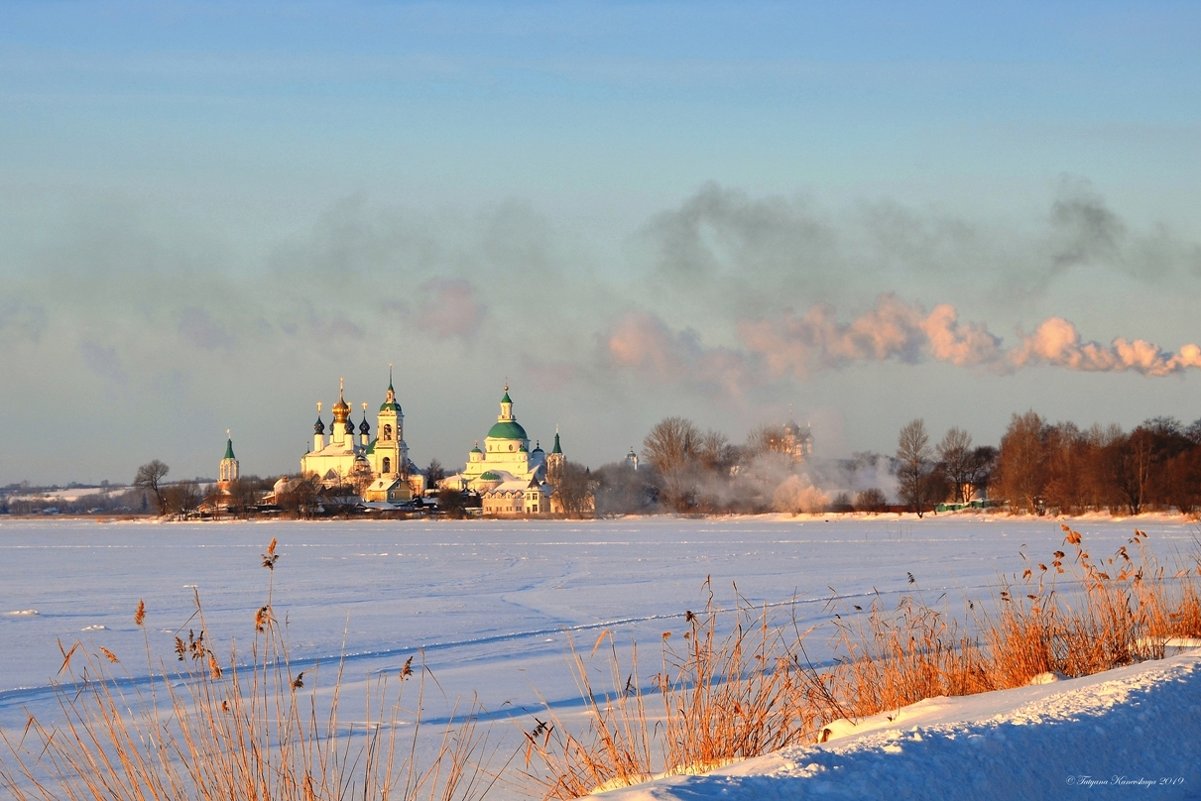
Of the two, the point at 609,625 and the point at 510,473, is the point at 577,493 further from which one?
the point at 609,625

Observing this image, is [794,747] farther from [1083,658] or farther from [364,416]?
[364,416]

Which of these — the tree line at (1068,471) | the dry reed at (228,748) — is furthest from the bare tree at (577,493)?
the dry reed at (228,748)

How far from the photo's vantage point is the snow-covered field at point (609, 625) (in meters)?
4.61

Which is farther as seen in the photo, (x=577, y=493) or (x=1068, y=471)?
(x=577, y=493)

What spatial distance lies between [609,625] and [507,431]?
134 meters

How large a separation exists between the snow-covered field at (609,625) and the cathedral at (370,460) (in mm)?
87888

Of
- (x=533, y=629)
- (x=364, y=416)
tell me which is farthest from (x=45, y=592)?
(x=364, y=416)

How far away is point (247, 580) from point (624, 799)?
23.8 metres

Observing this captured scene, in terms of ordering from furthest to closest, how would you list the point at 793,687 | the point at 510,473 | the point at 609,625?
1. the point at 510,473
2. the point at 609,625
3. the point at 793,687

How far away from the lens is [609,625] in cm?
1614

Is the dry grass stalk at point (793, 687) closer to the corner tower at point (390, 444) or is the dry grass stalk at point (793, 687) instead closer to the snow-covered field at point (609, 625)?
the snow-covered field at point (609, 625)

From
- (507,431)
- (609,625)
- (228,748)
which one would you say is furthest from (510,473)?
(228,748)

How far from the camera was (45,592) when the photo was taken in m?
23.1

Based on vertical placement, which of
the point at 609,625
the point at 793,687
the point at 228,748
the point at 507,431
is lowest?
the point at 609,625
